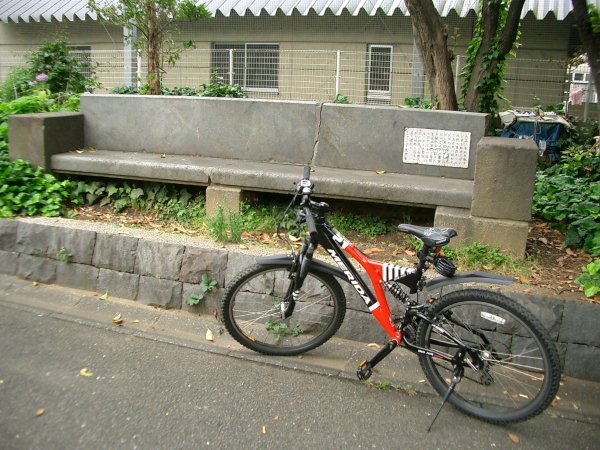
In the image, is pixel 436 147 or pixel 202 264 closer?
pixel 202 264

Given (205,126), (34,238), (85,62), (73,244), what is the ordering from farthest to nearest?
(85,62) → (205,126) → (34,238) → (73,244)

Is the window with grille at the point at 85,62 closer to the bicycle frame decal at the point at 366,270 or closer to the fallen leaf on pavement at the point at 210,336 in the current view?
the fallen leaf on pavement at the point at 210,336

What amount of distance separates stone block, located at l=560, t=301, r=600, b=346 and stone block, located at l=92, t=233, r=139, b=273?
3.38m

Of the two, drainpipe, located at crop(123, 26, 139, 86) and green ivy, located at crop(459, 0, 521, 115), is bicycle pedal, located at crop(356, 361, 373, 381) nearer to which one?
green ivy, located at crop(459, 0, 521, 115)

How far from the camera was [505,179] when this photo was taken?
4855 millimetres

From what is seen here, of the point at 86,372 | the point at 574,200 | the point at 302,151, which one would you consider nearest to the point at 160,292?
the point at 86,372

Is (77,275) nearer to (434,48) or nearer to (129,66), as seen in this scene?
(434,48)

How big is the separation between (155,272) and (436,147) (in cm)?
284

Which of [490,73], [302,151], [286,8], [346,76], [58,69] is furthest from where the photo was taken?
[286,8]

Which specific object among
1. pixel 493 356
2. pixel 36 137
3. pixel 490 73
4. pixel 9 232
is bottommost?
pixel 493 356

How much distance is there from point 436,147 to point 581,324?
2.31m

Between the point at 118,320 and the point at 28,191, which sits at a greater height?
the point at 28,191

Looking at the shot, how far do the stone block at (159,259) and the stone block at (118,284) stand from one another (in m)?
0.11

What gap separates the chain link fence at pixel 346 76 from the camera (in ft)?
37.5
